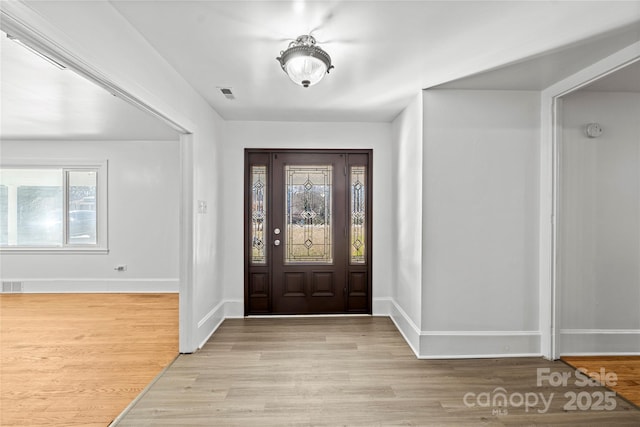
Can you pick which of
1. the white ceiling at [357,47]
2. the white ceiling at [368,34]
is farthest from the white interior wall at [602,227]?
the white ceiling at [368,34]

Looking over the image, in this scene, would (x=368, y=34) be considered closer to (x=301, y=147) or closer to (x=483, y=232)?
(x=483, y=232)

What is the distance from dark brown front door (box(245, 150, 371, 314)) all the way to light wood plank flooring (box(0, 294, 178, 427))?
4.46 ft

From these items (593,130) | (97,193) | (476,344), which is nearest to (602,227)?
(593,130)

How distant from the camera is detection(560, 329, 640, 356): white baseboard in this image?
10.2 feet

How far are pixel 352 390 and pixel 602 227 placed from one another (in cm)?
286

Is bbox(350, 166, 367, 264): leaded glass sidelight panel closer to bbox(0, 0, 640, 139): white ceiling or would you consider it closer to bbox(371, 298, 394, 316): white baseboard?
bbox(371, 298, 394, 316): white baseboard

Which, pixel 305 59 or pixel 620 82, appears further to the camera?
Answer: pixel 620 82

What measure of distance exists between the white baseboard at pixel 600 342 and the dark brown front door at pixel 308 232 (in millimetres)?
2184

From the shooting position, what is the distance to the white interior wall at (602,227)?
10.1ft

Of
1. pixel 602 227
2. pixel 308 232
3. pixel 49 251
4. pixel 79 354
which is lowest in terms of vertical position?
pixel 79 354

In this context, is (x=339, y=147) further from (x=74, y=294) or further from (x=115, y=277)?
(x=74, y=294)

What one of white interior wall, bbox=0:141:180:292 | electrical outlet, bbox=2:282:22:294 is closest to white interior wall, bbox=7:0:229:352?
white interior wall, bbox=0:141:180:292

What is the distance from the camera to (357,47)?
2.33m

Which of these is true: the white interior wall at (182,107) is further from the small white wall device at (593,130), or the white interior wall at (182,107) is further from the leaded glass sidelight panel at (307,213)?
the small white wall device at (593,130)
